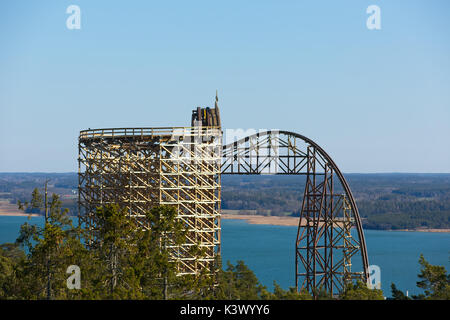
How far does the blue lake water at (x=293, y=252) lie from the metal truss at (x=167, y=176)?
160 ft

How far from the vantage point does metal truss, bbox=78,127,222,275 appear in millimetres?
42719

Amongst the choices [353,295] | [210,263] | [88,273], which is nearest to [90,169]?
[210,263]

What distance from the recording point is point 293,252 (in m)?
144

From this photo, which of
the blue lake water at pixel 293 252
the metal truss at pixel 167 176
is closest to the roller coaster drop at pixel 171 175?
the metal truss at pixel 167 176

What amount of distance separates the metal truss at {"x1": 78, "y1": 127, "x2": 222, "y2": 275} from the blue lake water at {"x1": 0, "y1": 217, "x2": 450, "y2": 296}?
48.8 m

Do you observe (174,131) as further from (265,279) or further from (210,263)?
(265,279)

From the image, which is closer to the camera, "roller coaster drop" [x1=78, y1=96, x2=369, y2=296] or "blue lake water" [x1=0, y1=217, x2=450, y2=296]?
"roller coaster drop" [x1=78, y1=96, x2=369, y2=296]

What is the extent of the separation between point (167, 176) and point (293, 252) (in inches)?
4065

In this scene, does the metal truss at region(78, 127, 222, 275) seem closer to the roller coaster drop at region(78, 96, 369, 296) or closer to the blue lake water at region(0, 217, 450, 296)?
the roller coaster drop at region(78, 96, 369, 296)

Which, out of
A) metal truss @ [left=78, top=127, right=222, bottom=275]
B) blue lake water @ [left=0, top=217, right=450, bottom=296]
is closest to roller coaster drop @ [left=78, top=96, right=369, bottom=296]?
metal truss @ [left=78, top=127, right=222, bottom=275]

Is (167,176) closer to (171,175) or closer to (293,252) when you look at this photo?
(171,175)

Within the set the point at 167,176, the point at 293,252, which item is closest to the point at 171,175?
the point at 167,176

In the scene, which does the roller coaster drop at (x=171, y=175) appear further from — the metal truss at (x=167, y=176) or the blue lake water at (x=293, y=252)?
the blue lake water at (x=293, y=252)

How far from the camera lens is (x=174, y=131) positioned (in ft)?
142
